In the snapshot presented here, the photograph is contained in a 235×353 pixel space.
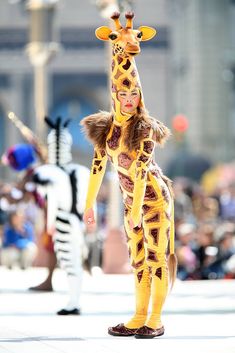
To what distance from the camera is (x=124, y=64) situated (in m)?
8.62

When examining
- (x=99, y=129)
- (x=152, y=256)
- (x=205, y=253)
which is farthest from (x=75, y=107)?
(x=152, y=256)

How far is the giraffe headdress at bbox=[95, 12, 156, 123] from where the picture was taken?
858cm

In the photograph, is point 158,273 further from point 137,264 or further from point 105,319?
point 105,319

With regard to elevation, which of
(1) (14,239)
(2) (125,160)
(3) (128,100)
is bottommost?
(1) (14,239)

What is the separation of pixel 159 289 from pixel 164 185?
726mm

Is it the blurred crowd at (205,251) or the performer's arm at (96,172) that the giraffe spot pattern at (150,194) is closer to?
the performer's arm at (96,172)

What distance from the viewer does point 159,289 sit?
8.58 metres

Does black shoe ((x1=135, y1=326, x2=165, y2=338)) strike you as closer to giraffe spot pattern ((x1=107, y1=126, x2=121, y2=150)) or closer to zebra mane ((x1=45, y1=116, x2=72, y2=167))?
giraffe spot pattern ((x1=107, y1=126, x2=121, y2=150))

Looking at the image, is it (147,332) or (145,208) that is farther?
(145,208)

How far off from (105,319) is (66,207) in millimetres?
1149

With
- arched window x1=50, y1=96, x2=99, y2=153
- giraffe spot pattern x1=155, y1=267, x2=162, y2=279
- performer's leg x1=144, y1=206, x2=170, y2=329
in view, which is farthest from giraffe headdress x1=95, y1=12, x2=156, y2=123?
arched window x1=50, y1=96, x2=99, y2=153

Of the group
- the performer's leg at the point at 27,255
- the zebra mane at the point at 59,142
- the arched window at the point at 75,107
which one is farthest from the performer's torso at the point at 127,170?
the arched window at the point at 75,107

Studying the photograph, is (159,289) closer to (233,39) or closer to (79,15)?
(79,15)

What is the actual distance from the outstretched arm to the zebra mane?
6.95 feet
